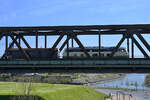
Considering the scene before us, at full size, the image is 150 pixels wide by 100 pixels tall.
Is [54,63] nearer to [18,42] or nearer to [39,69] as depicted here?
[39,69]

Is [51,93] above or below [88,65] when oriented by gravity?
below

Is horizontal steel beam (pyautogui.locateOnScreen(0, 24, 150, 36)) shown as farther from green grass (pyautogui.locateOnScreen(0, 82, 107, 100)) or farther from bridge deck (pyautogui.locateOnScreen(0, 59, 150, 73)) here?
green grass (pyautogui.locateOnScreen(0, 82, 107, 100))

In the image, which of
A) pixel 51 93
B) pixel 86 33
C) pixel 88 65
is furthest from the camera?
pixel 51 93

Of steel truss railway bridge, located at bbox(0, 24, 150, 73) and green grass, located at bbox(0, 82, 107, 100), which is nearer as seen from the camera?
steel truss railway bridge, located at bbox(0, 24, 150, 73)

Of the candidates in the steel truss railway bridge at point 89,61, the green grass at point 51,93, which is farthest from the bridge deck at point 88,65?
the green grass at point 51,93

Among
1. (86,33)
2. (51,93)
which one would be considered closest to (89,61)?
(86,33)

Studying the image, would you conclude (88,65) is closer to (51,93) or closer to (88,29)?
(88,29)

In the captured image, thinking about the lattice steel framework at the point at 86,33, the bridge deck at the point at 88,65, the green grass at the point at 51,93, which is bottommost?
the green grass at the point at 51,93

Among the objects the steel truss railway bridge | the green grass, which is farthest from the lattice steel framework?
the green grass

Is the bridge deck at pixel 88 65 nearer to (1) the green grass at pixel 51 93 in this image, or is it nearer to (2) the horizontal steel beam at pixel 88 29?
(2) the horizontal steel beam at pixel 88 29

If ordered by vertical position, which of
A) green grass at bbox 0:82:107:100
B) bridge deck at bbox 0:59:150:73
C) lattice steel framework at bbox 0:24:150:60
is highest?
lattice steel framework at bbox 0:24:150:60

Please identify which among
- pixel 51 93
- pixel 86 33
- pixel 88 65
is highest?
pixel 86 33

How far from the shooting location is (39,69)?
3894 centimetres

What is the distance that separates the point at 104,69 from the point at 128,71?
4.03 m
